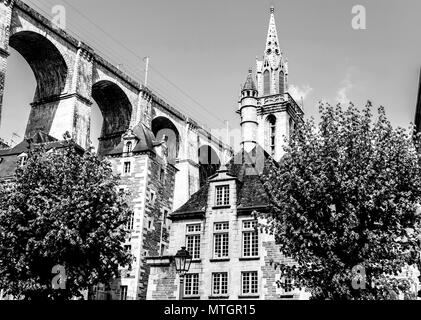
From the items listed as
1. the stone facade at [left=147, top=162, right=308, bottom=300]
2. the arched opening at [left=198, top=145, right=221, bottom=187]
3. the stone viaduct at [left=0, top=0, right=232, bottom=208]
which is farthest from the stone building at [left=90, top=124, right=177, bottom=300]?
the arched opening at [left=198, top=145, right=221, bottom=187]

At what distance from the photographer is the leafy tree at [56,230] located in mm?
27125

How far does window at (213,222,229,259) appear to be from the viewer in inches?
1315

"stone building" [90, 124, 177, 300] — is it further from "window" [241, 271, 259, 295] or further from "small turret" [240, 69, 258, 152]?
"window" [241, 271, 259, 295]

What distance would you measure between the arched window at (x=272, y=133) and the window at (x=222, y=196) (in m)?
39.1

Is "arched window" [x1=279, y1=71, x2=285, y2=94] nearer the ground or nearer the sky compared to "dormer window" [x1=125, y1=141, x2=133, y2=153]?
nearer the sky

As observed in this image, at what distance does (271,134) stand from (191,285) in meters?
44.0

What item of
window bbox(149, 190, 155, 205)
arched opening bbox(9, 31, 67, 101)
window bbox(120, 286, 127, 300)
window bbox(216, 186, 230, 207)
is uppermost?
arched opening bbox(9, 31, 67, 101)

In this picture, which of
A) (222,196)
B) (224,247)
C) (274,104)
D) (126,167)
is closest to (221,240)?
(224,247)

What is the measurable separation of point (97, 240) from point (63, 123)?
2483 cm

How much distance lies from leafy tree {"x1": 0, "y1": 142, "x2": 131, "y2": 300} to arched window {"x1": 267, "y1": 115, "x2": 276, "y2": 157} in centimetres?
4624

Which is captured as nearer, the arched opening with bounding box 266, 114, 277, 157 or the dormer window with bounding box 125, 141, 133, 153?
the dormer window with bounding box 125, 141, 133, 153

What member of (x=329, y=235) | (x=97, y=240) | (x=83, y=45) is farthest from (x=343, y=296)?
(x=83, y=45)

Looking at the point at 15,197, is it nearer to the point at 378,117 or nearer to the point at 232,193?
the point at 232,193

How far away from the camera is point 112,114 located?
200ft
